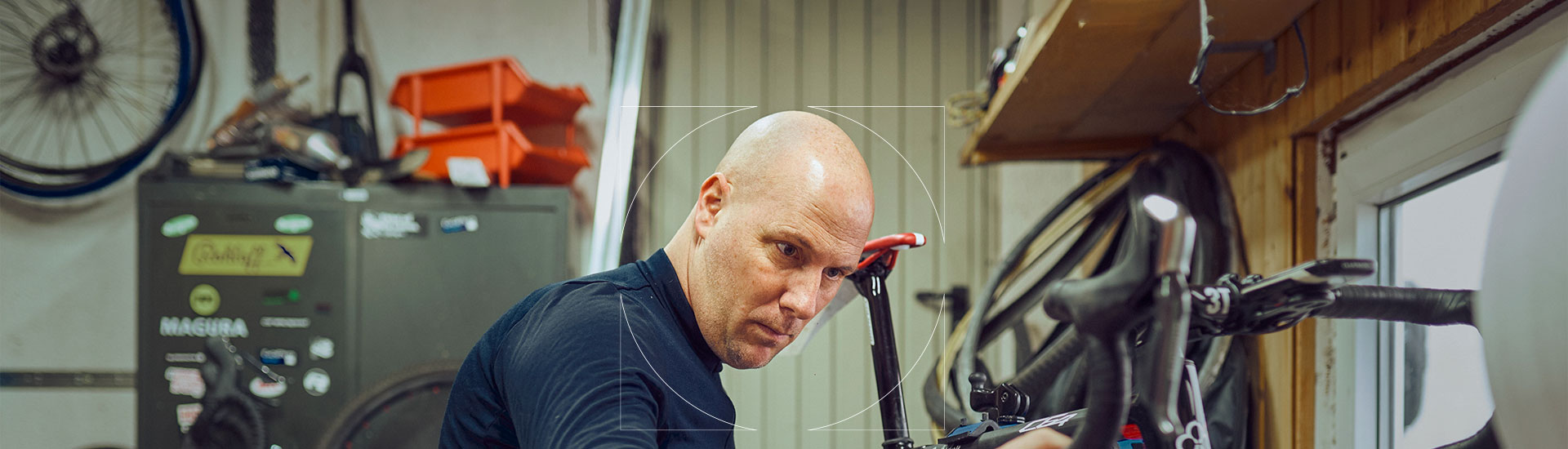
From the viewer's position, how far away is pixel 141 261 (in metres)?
2.37

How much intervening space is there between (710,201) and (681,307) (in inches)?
4.7

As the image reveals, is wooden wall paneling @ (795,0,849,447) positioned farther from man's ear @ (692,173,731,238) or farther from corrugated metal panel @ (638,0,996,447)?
man's ear @ (692,173,731,238)

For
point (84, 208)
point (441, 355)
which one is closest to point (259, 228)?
point (441, 355)

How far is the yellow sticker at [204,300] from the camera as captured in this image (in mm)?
2361

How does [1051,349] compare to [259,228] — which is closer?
[1051,349]

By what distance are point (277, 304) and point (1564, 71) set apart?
8.53 ft

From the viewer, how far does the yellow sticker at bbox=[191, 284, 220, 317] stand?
2.36 meters

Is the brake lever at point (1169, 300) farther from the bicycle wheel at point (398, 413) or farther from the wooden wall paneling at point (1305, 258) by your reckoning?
the bicycle wheel at point (398, 413)

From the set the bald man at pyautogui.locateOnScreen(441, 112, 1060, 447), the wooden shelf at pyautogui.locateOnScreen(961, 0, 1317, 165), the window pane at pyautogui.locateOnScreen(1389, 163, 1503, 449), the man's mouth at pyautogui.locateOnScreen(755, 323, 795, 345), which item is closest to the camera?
the bald man at pyautogui.locateOnScreen(441, 112, 1060, 447)

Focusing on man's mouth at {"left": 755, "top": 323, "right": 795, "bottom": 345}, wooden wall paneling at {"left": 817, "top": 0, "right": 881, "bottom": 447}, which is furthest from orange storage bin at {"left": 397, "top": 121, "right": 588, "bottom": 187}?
man's mouth at {"left": 755, "top": 323, "right": 795, "bottom": 345}

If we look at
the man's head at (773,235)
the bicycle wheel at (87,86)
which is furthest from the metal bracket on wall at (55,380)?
the man's head at (773,235)

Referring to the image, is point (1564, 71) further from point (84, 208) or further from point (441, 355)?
point (84, 208)

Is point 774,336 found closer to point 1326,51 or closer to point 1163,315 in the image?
point 1163,315

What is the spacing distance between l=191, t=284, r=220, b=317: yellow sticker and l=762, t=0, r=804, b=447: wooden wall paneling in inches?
73.7
